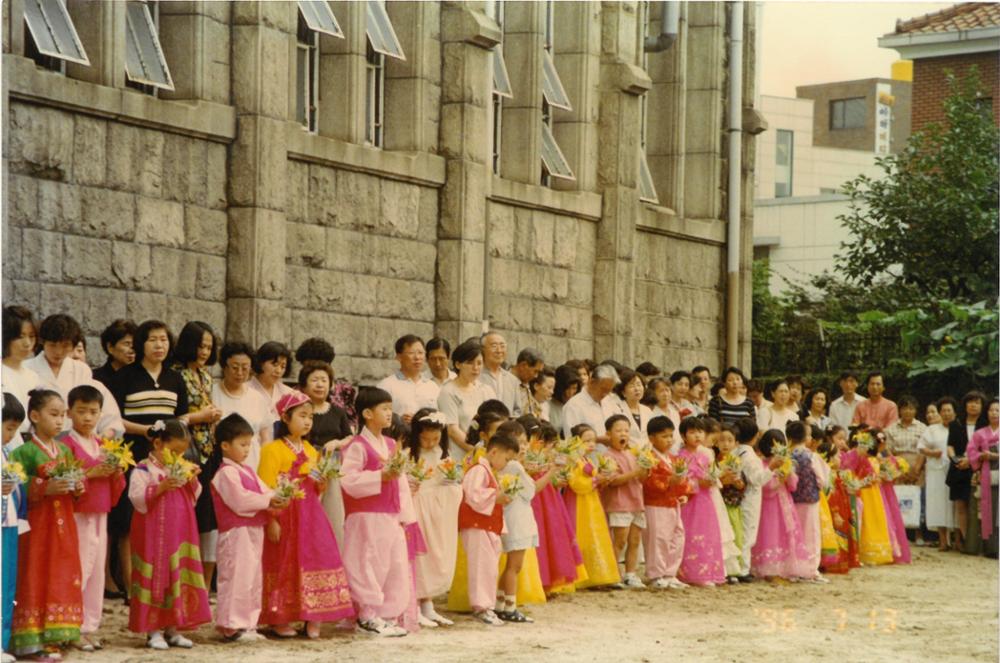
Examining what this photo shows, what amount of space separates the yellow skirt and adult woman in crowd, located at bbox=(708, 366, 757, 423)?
463cm

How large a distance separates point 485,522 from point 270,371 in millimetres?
1758

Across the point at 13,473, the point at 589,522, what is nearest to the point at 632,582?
the point at 589,522

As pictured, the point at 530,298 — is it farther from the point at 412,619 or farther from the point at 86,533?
the point at 86,533

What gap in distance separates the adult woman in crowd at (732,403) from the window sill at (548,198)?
3734 millimetres

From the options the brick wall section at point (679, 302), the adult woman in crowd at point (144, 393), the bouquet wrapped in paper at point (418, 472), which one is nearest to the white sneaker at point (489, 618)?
the bouquet wrapped in paper at point (418, 472)

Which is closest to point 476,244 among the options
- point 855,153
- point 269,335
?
point 269,335

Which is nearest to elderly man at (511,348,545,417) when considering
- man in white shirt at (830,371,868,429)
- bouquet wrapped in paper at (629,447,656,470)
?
bouquet wrapped in paper at (629,447,656,470)

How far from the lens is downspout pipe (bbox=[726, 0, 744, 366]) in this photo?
2588 centimetres

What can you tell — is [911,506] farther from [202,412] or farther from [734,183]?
[202,412]

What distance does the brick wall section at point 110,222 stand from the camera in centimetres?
1423

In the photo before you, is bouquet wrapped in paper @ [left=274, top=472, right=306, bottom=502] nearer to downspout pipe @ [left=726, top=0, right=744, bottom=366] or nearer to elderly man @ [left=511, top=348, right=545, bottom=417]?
elderly man @ [left=511, top=348, right=545, bottom=417]

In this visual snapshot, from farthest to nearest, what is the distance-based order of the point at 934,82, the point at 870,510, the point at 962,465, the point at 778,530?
the point at 934,82 → the point at 962,465 → the point at 870,510 → the point at 778,530

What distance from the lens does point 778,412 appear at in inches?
733

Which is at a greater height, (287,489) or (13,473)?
(13,473)
